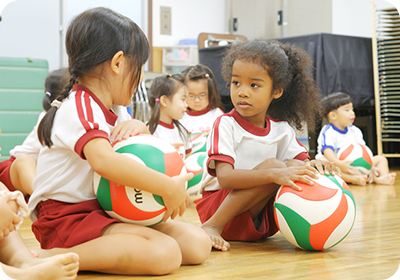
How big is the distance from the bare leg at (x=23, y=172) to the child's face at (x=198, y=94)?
1527mm

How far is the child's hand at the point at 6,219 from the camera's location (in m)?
1.20

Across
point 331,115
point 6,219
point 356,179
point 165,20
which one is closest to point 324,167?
point 6,219

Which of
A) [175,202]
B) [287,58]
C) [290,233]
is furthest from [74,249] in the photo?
[287,58]

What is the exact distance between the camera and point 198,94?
3783 mm

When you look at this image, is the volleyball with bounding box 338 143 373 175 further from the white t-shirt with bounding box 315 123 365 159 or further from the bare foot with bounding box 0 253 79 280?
the bare foot with bounding box 0 253 79 280

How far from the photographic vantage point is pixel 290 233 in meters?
1.61

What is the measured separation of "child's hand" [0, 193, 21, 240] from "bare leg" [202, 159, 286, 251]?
729 millimetres

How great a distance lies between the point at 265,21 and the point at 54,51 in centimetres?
289

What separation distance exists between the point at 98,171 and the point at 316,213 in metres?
0.71

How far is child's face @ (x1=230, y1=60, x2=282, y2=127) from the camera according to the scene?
72.6 inches

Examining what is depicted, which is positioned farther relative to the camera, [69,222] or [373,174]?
[373,174]

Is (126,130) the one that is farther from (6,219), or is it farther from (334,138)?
(334,138)

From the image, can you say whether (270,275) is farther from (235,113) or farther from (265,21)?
(265,21)

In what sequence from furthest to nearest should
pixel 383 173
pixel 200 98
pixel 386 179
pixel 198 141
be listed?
1. pixel 383 173
2. pixel 386 179
3. pixel 200 98
4. pixel 198 141
